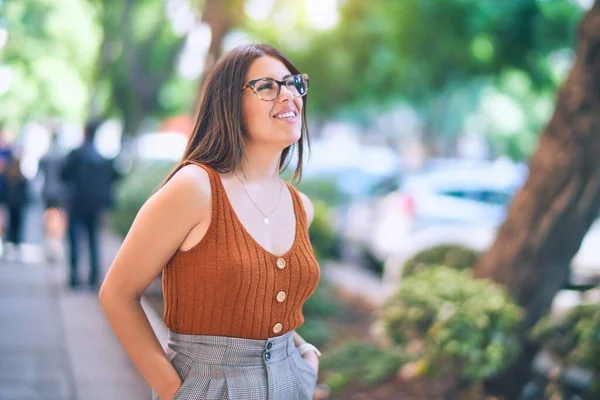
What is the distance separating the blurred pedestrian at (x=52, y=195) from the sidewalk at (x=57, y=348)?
1627mm

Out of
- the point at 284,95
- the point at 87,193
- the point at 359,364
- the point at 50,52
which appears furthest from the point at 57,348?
the point at 50,52

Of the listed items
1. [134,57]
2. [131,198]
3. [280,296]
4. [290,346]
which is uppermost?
[134,57]

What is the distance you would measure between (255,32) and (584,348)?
1573cm

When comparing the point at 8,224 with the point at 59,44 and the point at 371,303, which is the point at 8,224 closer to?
the point at 371,303

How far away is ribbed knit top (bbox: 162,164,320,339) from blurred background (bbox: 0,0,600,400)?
0.65 metres

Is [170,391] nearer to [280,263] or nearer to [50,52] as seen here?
[280,263]

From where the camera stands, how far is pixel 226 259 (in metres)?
2.18

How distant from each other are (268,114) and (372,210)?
1110 cm

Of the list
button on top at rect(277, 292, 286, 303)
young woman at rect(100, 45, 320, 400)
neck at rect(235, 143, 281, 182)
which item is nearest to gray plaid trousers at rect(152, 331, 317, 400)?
young woman at rect(100, 45, 320, 400)

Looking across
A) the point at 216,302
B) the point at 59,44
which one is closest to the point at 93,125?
the point at 216,302

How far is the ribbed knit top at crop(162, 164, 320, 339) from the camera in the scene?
2.18m

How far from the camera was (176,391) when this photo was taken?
2209 millimetres

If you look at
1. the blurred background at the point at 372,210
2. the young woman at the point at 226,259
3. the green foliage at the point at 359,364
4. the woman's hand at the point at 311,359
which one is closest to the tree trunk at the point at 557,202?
the blurred background at the point at 372,210

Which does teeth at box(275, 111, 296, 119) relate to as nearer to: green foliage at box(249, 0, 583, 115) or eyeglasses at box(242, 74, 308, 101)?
eyeglasses at box(242, 74, 308, 101)
